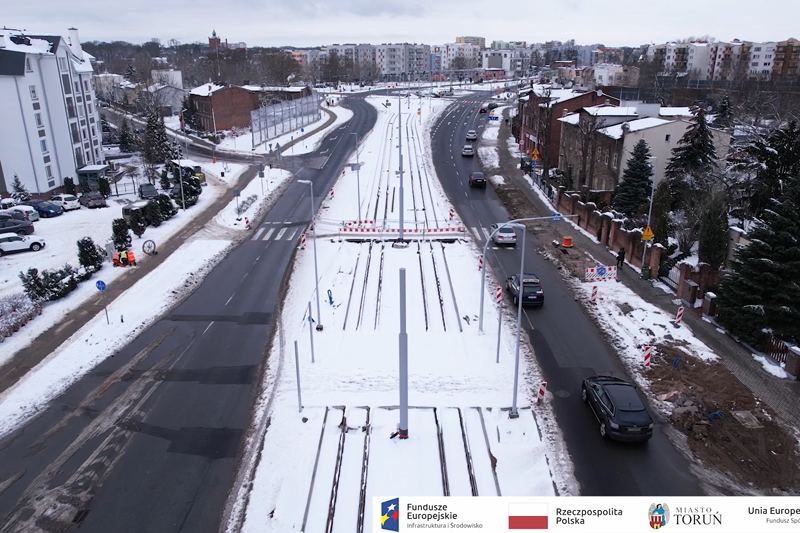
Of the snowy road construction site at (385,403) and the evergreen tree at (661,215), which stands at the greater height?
the evergreen tree at (661,215)

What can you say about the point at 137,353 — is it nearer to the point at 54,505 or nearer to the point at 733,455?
the point at 54,505

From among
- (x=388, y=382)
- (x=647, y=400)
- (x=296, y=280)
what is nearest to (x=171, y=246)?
(x=296, y=280)

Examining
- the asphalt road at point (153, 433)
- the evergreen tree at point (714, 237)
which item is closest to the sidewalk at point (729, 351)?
the evergreen tree at point (714, 237)

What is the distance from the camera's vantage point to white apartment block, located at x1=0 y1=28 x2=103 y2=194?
48.6 metres

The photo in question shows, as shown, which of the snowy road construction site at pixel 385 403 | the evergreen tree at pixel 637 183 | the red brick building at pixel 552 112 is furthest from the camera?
the red brick building at pixel 552 112

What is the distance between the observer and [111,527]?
14914 mm

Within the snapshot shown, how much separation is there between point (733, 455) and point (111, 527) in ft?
59.6

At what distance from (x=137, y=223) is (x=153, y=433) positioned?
2420cm

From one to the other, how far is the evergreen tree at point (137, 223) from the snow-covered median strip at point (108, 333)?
14.3 feet

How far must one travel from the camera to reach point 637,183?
41.3m

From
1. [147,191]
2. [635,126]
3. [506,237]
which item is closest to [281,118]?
[147,191]

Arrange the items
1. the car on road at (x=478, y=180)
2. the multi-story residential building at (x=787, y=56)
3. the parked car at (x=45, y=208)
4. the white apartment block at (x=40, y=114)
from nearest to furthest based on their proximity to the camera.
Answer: the parked car at (x=45, y=208), the white apartment block at (x=40, y=114), the car on road at (x=478, y=180), the multi-story residential building at (x=787, y=56)

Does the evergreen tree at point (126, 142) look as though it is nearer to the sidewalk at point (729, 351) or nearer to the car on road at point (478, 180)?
the car on road at point (478, 180)

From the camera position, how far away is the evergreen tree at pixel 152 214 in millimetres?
41875
